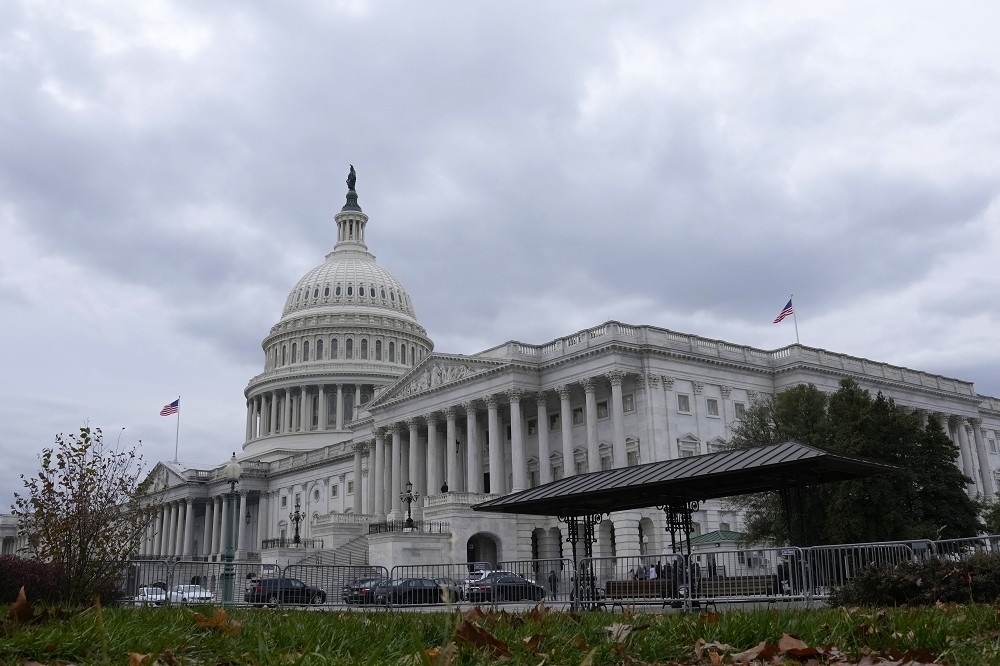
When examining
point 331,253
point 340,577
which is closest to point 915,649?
point 340,577

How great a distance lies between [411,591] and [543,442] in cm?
4403

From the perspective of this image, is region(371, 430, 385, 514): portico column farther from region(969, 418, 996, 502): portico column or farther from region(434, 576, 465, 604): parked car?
region(434, 576, 465, 604): parked car

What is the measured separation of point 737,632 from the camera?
8344 millimetres

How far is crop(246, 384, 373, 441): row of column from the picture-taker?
438 feet

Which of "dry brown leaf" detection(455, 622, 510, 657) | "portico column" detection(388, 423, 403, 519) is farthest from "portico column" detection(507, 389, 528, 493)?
"dry brown leaf" detection(455, 622, 510, 657)

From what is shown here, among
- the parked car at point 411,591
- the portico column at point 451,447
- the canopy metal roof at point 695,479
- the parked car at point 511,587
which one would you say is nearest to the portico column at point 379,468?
the portico column at point 451,447

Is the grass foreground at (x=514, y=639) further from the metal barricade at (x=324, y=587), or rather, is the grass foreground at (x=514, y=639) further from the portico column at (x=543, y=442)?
the portico column at (x=543, y=442)

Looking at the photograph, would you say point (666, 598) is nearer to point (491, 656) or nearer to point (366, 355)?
point (491, 656)

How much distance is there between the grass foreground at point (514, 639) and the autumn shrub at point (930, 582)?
679cm

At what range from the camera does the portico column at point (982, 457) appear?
90500mm

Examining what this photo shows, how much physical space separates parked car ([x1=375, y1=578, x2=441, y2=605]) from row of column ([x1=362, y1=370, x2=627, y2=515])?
37953 millimetres

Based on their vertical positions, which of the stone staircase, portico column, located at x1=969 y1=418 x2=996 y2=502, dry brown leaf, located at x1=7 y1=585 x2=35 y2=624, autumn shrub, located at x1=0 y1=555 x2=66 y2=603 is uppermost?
portico column, located at x1=969 y1=418 x2=996 y2=502

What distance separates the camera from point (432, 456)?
83.9 metres

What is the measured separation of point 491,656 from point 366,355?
13271 centimetres
